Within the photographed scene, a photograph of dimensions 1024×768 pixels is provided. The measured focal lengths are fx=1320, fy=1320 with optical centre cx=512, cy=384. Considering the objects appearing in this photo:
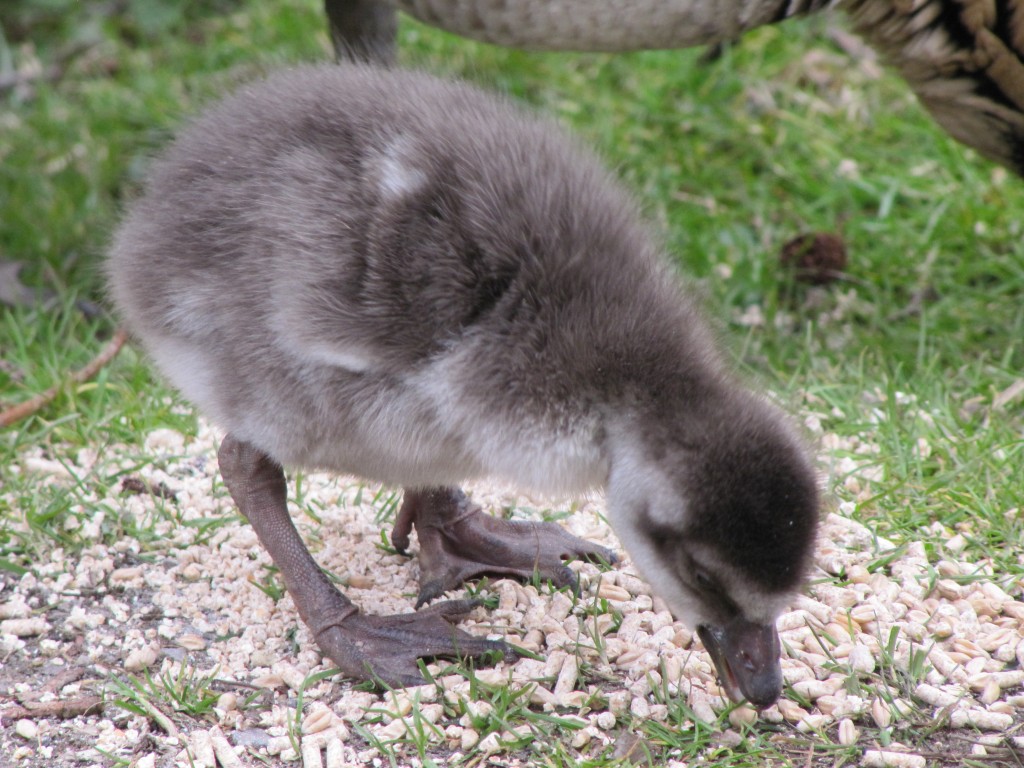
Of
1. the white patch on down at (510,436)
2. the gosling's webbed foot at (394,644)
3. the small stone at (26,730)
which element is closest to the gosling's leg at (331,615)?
the gosling's webbed foot at (394,644)

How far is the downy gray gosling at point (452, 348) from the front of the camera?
2.45 m

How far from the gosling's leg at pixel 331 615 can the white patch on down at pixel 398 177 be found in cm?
68

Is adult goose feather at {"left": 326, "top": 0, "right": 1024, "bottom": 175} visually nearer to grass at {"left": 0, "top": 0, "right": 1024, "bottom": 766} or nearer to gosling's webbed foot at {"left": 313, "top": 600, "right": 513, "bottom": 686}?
grass at {"left": 0, "top": 0, "right": 1024, "bottom": 766}

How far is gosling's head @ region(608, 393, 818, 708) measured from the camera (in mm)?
2354

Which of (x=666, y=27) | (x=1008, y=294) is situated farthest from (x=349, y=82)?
(x=1008, y=294)

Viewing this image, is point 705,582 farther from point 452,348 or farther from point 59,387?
point 59,387

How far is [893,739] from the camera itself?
259 centimetres

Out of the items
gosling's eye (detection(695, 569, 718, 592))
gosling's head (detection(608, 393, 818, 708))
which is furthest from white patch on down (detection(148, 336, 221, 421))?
gosling's eye (detection(695, 569, 718, 592))

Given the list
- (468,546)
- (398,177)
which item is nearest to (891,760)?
(468,546)

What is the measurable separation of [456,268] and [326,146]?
0.43 m

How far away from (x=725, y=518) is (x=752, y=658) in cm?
32

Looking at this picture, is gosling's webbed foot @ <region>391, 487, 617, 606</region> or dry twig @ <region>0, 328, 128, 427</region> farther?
dry twig @ <region>0, 328, 128, 427</region>

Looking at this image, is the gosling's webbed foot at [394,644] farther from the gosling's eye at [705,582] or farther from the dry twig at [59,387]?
the dry twig at [59,387]

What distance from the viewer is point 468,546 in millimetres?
3188
